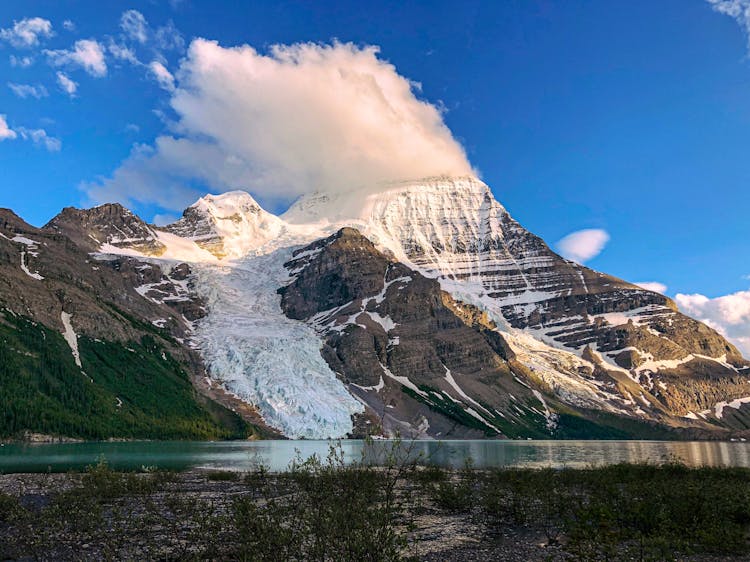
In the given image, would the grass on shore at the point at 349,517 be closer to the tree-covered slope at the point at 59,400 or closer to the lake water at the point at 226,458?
the lake water at the point at 226,458

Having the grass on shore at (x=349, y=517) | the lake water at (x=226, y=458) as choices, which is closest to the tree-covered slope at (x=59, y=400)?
the lake water at (x=226, y=458)

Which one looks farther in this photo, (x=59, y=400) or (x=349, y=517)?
(x=59, y=400)

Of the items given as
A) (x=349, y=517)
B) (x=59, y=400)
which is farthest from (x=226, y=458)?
(x=349, y=517)

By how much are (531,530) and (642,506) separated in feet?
22.1

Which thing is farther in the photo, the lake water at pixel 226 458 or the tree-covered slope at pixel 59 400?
the tree-covered slope at pixel 59 400

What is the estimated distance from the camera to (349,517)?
19.2 m

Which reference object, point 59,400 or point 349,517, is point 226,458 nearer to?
point 59,400

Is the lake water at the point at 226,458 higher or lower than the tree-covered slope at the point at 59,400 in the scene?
lower

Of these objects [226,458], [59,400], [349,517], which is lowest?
[226,458]

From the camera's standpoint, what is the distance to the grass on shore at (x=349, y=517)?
61.7ft

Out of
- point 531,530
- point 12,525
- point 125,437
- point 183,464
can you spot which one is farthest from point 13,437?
point 531,530

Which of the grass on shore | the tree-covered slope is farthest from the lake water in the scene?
the tree-covered slope

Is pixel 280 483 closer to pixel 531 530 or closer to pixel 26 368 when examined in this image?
pixel 531 530

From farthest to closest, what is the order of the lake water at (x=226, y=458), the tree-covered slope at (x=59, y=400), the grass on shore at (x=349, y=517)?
1. the tree-covered slope at (x=59, y=400)
2. the lake water at (x=226, y=458)
3. the grass on shore at (x=349, y=517)
